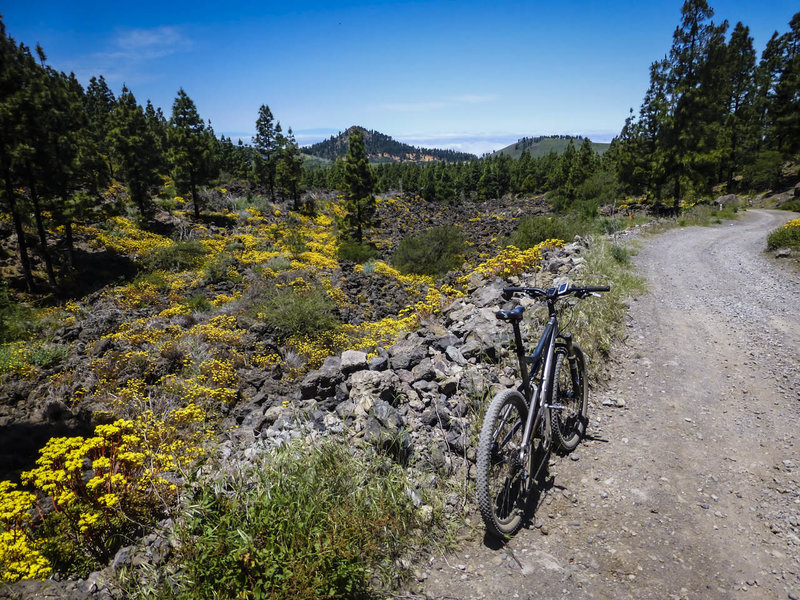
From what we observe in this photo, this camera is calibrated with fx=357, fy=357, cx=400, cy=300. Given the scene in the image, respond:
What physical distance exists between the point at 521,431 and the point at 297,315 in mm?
10025

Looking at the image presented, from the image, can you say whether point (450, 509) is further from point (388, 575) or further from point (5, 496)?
point (5, 496)

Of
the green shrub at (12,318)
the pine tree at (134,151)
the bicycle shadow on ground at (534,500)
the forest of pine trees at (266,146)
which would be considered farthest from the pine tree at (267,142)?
the bicycle shadow on ground at (534,500)

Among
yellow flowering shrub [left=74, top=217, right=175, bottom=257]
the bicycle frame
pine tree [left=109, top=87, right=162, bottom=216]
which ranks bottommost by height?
the bicycle frame

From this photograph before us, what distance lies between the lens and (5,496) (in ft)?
11.0

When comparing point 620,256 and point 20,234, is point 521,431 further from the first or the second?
point 20,234

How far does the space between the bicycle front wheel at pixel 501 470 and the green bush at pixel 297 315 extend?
9.71m

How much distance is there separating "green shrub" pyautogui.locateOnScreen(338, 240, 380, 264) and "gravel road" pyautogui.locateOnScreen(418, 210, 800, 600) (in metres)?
21.2

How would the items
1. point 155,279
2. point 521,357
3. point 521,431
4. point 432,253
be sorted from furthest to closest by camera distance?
point 432,253 < point 155,279 < point 521,431 < point 521,357

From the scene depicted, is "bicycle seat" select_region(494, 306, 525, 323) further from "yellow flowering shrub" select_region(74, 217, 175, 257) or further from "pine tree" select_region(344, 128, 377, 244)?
"pine tree" select_region(344, 128, 377, 244)

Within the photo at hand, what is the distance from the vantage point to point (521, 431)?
11.7 ft

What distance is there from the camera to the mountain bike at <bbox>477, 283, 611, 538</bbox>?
2816 millimetres

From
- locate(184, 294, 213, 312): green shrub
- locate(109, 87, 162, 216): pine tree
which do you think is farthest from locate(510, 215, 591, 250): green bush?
locate(109, 87, 162, 216): pine tree

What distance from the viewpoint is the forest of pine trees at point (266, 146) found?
15875 mm

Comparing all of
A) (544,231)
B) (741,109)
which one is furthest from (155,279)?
(741,109)
